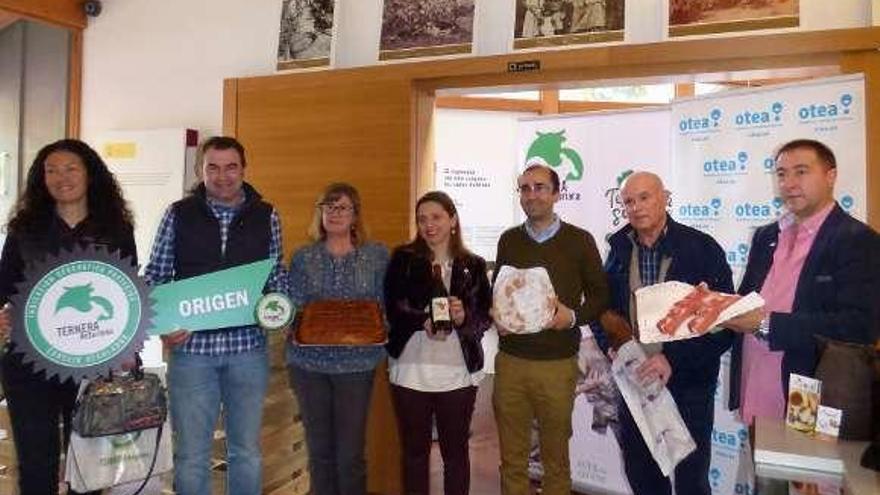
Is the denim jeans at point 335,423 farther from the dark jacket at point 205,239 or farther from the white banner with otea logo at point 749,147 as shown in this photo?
the white banner with otea logo at point 749,147

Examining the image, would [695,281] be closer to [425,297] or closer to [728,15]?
[425,297]

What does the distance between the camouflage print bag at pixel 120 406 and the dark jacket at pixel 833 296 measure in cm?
194

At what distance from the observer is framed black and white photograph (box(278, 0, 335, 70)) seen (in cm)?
384

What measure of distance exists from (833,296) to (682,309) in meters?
0.41

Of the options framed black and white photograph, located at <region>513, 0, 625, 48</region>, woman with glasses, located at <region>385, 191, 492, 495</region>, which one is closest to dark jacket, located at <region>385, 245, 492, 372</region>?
woman with glasses, located at <region>385, 191, 492, 495</region>

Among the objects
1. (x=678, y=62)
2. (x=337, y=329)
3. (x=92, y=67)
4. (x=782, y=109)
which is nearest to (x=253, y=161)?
(x=92, y=67)

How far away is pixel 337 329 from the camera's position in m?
2.56

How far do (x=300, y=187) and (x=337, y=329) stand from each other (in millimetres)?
1515

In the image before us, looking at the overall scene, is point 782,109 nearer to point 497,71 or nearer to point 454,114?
point 497,71

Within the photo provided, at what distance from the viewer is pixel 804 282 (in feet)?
6.81

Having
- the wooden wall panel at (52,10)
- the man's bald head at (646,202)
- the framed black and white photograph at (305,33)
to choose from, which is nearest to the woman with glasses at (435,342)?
the man's bald head at (646,202)

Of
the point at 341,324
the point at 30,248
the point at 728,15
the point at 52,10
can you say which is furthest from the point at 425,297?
the point at 52,10

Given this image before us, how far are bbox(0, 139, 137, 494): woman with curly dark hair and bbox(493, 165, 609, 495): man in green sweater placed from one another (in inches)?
53.6

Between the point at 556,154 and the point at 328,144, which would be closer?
the point at 556,154
